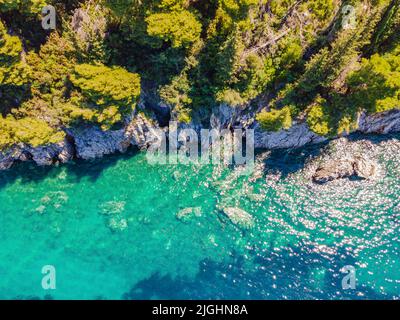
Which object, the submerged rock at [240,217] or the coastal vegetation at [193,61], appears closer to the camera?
the coastal vegetation at [193,61]

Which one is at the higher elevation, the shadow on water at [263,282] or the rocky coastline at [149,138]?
the rocky coastline at [149,138]

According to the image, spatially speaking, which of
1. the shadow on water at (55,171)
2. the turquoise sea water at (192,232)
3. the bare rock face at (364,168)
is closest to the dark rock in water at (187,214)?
the turquoise sea water at (192,232)

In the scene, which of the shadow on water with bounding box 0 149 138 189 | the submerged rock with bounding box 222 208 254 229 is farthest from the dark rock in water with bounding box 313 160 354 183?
the shadow on water with bounding box 0 149 138 189

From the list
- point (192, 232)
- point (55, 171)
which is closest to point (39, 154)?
point (55, 171)

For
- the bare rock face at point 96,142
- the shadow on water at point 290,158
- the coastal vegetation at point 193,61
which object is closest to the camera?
the coastal vegetation at point 193,61

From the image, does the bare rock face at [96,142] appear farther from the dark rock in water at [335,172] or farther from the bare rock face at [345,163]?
the bare rock face at [345,163]

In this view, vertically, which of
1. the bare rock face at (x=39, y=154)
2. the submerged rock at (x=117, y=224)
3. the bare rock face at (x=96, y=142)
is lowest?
the submerged rock at (x=117, y=224)
